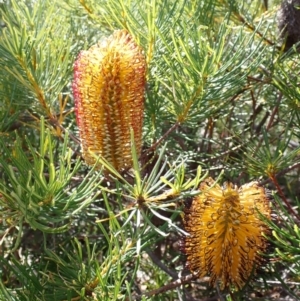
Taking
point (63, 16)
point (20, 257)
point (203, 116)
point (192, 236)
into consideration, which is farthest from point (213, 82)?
point (20, 257)

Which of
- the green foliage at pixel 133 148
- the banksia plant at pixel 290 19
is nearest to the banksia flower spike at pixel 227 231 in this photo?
the green foliage at pixel 133 148

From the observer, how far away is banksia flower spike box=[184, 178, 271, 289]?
63 cm

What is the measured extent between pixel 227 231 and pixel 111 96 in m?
0.19

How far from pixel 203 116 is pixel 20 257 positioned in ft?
1.71

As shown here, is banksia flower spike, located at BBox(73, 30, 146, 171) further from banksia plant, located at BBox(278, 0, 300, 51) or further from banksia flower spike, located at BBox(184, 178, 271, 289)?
banksia plant, located at BBox(278, 0, 300, 51)

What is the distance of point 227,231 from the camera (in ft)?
2.07

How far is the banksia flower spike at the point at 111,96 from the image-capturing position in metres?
0.61

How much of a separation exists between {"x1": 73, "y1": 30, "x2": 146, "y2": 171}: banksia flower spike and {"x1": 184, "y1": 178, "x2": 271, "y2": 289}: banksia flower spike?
10 cm

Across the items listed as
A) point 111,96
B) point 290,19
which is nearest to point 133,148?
point 111,96

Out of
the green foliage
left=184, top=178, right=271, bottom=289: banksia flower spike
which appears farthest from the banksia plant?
left=184, top=178, right=271, bottom=289: banksia flower spike

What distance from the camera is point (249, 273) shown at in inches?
26.5

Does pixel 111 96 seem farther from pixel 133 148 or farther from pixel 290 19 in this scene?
pixel 290 19

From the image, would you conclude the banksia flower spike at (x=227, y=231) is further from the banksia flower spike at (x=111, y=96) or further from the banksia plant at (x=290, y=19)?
the banksia plant at (x=290, y=19)

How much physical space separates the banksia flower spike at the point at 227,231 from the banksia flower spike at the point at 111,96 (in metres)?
0.10
